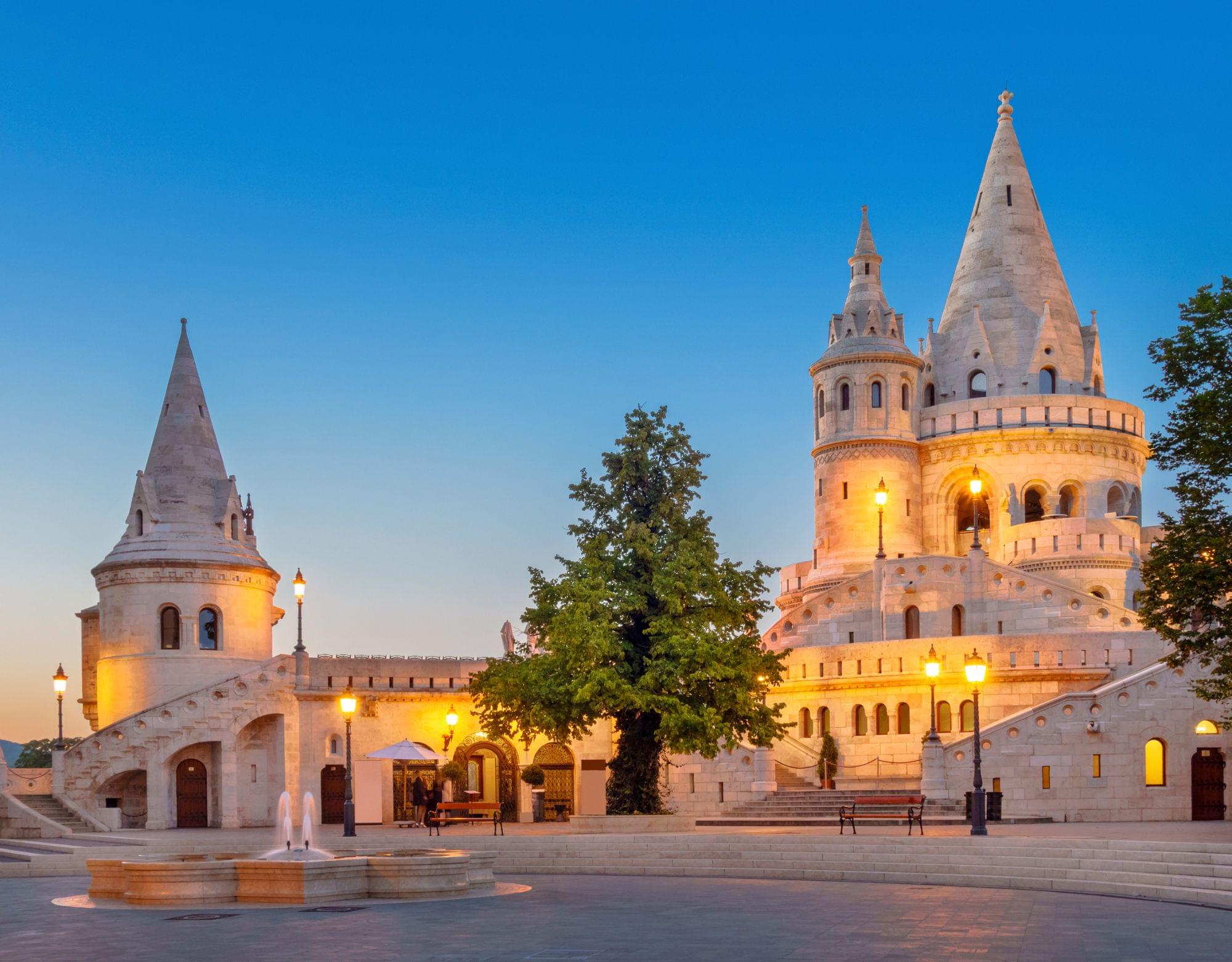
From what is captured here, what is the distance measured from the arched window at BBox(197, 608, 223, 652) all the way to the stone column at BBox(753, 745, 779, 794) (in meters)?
17.5

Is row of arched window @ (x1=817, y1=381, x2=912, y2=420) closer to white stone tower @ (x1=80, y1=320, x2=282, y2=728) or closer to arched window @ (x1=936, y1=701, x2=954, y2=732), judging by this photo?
arched window @ (x1=936, y1=701, x2=954, y2=732)

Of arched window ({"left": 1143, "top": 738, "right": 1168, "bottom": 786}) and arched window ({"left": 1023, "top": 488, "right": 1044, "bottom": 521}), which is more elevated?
arched window ({"left": 1023, "top": 488, "right": 1044, "bottom": 521})

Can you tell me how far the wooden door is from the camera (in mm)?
43781

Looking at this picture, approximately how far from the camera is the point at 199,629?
1885 inches

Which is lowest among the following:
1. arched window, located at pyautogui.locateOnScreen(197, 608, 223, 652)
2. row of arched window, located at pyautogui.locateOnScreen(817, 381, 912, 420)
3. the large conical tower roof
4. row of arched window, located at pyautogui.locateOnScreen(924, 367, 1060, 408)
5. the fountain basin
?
the fountain basin

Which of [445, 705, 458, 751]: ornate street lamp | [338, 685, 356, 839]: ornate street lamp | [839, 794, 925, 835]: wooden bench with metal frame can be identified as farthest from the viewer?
[445, 705, 458, 751]: ornate street lamp

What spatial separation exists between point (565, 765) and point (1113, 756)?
48.8 feet

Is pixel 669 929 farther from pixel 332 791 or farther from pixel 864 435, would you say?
pixel 864 435

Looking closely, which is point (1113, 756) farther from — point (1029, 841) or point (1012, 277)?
point (1012, 277)

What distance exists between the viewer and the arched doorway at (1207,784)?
36.3m

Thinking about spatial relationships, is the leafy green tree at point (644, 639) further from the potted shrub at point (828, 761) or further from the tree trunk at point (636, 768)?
the potted shrub at point (828, 761)

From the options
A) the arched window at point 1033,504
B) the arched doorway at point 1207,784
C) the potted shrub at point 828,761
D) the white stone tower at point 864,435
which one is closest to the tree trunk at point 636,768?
the potted shrub at point 828,761

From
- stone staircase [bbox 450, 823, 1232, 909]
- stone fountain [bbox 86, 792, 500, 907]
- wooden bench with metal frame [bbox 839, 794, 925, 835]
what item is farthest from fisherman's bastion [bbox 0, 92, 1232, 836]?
stone fountain [bbox 86, 792, 500, 907]

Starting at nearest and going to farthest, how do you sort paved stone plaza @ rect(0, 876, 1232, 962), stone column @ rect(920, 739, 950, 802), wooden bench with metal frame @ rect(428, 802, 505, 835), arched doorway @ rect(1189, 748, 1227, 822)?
paved stone plaza @ rect(0, 876, 1232, 962) < wooden bench with metal frame @ rect(428, 802, 505, 835) < arched doorway @ rect(1189, 748, 1227, 822) < stone column @ rect(920, 739, 950, 802)
